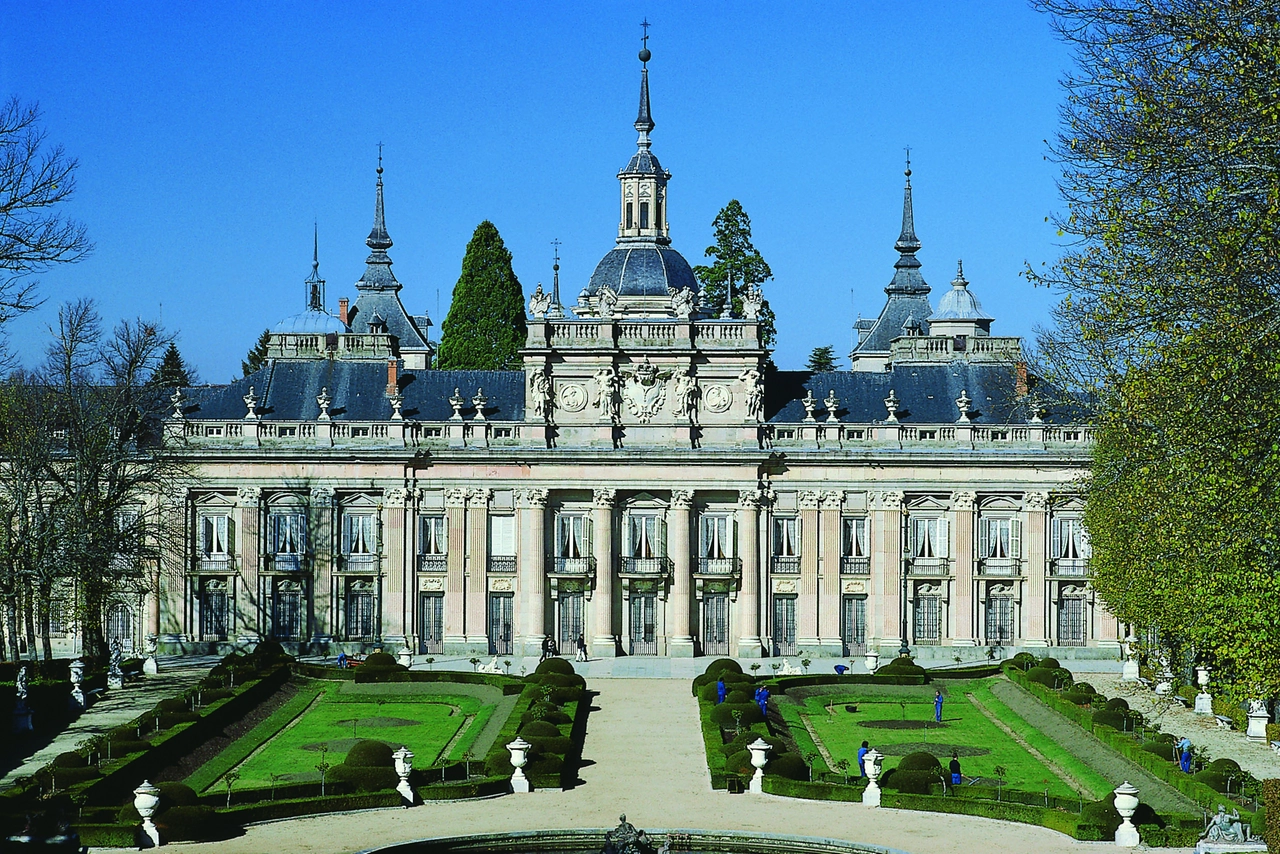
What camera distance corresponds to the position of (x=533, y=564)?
3428 inches

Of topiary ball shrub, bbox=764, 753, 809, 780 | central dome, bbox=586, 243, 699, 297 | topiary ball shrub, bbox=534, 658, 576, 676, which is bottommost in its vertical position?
topiary ball shrub, bbox=764, 753, 809, 780

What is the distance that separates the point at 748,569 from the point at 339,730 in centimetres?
2663

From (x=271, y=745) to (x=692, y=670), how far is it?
24018 mm

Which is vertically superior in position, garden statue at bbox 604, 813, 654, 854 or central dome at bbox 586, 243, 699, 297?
central dome at bbox 586, 243, 699, 297

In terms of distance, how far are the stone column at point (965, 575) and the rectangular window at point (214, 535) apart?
3405cm

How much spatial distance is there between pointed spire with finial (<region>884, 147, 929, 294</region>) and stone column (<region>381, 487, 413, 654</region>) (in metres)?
34.1

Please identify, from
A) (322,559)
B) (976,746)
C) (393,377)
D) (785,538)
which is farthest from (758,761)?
(393,377)

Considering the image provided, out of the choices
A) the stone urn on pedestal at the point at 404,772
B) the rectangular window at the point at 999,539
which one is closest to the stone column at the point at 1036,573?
the rectangular window at the point at 999,539

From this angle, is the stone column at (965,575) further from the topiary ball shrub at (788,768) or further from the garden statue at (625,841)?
the garden statue at (625,841)

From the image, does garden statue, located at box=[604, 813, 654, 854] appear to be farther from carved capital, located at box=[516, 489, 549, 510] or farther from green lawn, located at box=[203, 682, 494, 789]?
carved capital, located at box=[516, 489, 549, 510]

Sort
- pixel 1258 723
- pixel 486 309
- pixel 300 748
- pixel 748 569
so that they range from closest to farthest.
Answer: pixel 300 748
pixel 1258 723
pixel 748 569
pixel 486 309

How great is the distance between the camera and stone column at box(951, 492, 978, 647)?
87938 mm

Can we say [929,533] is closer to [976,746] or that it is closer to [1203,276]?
[976,746]

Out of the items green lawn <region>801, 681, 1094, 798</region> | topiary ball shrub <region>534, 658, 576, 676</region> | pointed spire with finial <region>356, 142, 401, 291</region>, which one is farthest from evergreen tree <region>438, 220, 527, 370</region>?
green lawn <region>801, 681, 1094, 798</region>
